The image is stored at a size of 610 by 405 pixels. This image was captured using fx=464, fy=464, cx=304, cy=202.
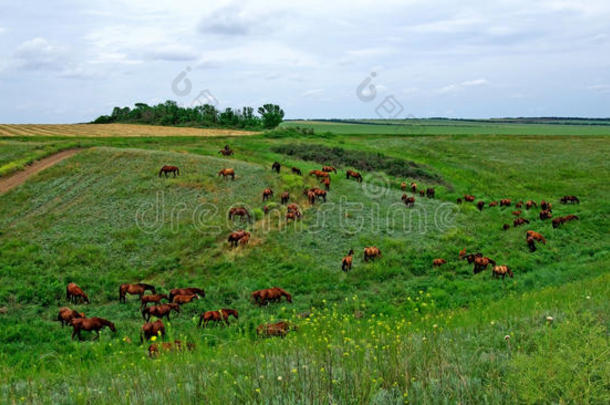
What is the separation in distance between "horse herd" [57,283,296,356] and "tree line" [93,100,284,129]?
77332 mm

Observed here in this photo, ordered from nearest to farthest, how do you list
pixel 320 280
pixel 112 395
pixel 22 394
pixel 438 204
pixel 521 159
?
pixel 112 395, pixel 22 394, pixel 320 280, pixel 438 204, pixel 521 159

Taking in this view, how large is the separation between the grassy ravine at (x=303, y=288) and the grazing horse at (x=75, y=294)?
538 millimetres

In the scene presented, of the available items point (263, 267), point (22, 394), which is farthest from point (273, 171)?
point (22, 394)

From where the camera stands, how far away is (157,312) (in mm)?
14141

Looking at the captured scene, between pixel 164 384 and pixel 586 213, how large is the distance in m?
28.3

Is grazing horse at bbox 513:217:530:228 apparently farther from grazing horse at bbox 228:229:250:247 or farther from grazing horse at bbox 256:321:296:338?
grazing horse at bbox 256:321:296:338

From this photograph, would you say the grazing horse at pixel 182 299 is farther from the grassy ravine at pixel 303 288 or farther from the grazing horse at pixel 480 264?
the grazing horse at pixel 480 264

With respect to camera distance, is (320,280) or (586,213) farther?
(586,213)

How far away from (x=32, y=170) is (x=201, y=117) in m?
66.8

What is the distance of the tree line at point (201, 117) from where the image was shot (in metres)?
95.4

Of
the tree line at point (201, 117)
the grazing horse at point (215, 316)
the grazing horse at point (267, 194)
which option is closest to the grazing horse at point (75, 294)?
the grazing horse at point (215, 316)

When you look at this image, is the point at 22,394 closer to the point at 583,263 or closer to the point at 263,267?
the point at 263,267

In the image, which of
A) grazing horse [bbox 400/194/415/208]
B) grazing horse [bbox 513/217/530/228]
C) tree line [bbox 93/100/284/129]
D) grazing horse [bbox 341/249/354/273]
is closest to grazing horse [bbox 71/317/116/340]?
grazing horse [bbox 341/249/354/273]

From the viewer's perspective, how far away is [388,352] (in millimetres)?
6145
